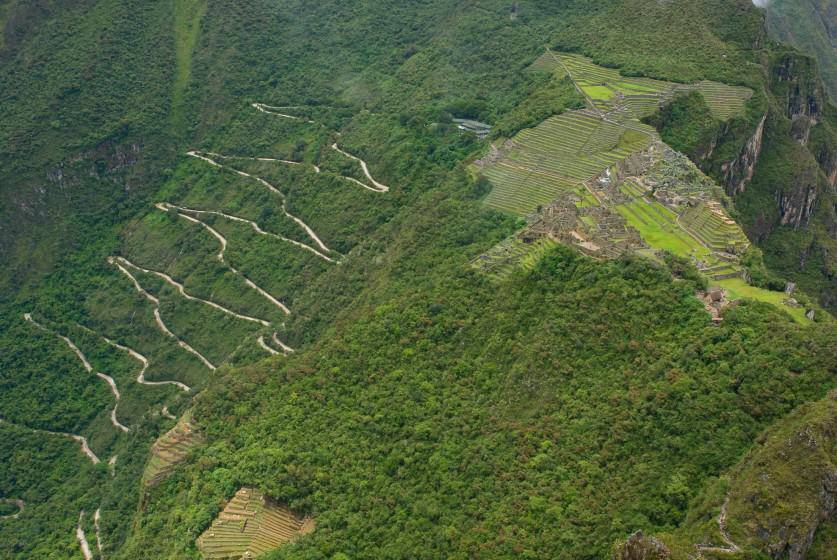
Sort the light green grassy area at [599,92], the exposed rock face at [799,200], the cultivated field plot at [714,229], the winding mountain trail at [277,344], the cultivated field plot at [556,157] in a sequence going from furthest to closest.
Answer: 1. the exposed rock face at [799,200]
2. the light green grassy area at [599,92]
3. the winding mountain trail at [277,344]
4. the cultivated field plot at [556,157]
5. the cultivated field plot at [714,229]

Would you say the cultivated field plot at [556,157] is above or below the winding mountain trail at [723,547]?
below

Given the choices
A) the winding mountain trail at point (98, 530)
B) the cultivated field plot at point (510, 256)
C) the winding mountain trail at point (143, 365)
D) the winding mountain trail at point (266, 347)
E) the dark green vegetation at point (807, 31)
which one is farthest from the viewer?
the dark green vegetation at point (807, 31)

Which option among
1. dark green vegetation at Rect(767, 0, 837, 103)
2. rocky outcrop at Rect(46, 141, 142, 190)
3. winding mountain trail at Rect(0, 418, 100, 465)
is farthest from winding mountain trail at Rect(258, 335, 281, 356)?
dark green vegetation at Rect(767, 0, 837, 103)

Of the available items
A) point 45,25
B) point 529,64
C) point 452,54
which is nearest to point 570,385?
point 529,64

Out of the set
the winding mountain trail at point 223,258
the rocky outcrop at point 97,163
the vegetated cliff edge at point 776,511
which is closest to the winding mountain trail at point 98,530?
the winding mountain trail at point 223,258

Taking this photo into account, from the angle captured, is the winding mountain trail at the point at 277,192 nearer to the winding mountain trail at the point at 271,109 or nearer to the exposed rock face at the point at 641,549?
the winding mountain trail at the point at 271,109

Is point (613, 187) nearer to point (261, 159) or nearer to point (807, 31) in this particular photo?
point (261, 159)

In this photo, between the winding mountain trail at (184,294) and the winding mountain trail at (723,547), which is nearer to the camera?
the winding mountain trail at (723,547)
